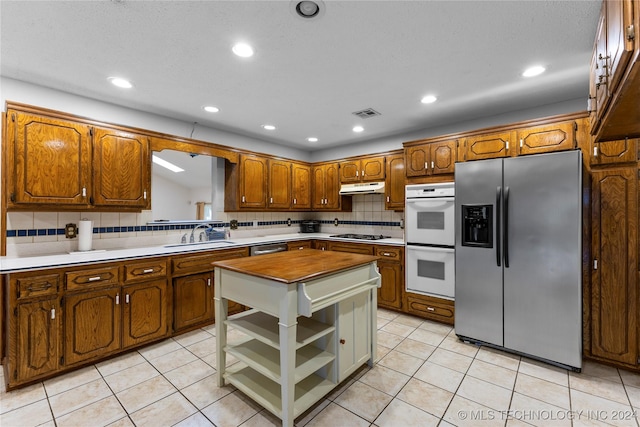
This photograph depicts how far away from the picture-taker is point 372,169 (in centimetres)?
430

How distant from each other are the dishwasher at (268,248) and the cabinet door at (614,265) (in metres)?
3.31

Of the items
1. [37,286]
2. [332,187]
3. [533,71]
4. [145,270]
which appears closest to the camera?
[37,286]

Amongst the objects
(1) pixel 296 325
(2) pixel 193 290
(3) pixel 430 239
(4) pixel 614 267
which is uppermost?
(3) pixel 430 239

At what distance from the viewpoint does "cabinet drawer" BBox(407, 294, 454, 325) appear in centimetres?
325

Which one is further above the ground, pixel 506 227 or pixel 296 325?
pixel 506 227

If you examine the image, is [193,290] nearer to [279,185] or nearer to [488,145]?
[279,185]

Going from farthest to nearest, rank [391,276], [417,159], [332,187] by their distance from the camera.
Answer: [332,187], [391,276], [417,159]

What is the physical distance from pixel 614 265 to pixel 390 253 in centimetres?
205

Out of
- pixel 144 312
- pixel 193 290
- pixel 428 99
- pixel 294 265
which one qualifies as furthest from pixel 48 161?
pixel 428 99

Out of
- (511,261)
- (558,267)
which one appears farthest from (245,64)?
(558,267)

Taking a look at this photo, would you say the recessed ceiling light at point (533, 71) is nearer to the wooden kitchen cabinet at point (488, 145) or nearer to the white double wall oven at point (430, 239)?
the wooden kitchen cabinet at point (488, 145)

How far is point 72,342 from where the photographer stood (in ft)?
7.52

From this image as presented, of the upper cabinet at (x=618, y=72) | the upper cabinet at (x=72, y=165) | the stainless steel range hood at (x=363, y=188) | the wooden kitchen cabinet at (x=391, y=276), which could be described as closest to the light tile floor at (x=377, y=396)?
the wooden kitchen cabinet at (x=391, y=276)

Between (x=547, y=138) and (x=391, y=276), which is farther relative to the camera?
(x=391, y=276)
